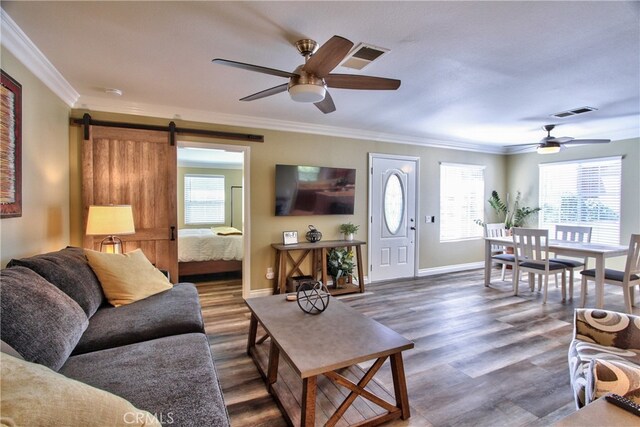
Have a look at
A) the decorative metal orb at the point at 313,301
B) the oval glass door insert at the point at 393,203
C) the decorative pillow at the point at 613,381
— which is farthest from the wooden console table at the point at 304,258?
the decorative pillow at the point at 613,381

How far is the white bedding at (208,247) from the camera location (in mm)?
5008

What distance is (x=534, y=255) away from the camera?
427 cm

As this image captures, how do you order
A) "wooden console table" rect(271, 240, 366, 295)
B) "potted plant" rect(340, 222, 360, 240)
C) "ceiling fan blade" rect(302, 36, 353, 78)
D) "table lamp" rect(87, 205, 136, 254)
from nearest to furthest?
"ceiling fan blade" rect(302, 36, 353, 78), "table lamp" rect(87, 205, 136, 254), "wooden console table" rect(271, 240, 366, 295), "potted plant" rect(340, 222, 360, 240)

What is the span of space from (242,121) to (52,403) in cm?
383

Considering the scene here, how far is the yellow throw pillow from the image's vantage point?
2344mm

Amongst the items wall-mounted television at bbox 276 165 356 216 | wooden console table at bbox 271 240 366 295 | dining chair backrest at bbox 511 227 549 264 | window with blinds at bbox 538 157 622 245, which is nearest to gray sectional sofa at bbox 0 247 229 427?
wooden console table at bbox 271 240 366 295

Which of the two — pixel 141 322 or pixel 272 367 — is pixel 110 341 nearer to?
pixel 141 322

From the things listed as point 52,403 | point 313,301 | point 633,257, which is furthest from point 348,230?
point 52,403

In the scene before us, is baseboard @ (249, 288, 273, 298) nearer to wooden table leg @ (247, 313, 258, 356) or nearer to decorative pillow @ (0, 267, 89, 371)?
wooden table leg @ (247, 313, 258, 356)

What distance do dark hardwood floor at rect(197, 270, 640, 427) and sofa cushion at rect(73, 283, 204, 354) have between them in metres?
0.59

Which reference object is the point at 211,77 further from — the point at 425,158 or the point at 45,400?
the point at 425,158

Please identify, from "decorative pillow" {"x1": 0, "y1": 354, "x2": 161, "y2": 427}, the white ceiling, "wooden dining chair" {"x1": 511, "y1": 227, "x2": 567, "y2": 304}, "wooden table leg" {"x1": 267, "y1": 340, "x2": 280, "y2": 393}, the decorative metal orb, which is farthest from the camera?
"wooden dining chair" {"x1": 511, "y1": 227, "x2": 567, "y2": 304}

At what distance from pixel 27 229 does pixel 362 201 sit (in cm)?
401

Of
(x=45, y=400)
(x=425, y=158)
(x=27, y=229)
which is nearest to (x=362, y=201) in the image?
(x=425, y=158)
